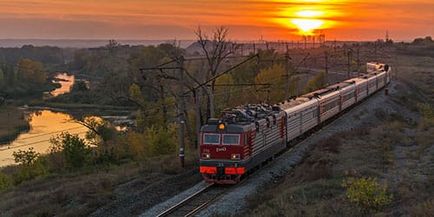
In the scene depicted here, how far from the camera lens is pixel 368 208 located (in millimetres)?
18328

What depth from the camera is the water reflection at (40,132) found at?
8268 cm

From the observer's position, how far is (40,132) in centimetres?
9488

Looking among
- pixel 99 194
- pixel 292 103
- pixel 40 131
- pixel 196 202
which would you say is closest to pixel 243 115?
pixel 196 202

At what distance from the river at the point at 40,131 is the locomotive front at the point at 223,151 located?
5206cm

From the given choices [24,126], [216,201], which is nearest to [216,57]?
[216,201]

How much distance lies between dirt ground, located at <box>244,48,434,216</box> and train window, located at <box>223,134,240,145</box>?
8.94ft

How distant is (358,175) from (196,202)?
746cm

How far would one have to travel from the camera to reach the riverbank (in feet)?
316

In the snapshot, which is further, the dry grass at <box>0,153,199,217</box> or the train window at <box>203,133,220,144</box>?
the train window at <box>203,133,220,144</box>

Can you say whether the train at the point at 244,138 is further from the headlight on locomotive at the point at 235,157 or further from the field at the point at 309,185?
the field at the point at 309,185

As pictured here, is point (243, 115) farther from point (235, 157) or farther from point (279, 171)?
point (279, 171)

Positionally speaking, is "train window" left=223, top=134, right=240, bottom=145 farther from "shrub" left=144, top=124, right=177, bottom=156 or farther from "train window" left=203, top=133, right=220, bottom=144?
"shrub" left=144, top=124, right=177, bottom=156

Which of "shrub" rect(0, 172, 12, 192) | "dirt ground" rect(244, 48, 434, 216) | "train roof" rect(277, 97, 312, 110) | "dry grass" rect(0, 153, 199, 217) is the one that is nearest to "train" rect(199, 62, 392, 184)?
"train roof" rect(277, 97, 312, 110)

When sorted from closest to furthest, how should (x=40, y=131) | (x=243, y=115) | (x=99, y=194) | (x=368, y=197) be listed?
1. (x=368, y=197)
2. (x=99, y=194)
3. (x=243, y=115)
4. (x=40, y=131)
